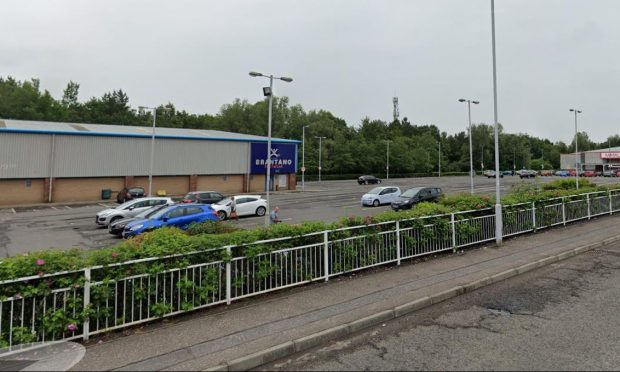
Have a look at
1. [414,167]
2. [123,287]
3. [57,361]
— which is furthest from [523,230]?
[414,167]

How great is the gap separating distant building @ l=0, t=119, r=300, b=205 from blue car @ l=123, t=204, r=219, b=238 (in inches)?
911

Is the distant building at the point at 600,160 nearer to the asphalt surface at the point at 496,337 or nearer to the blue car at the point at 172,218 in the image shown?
the blue car at the point at 172,218

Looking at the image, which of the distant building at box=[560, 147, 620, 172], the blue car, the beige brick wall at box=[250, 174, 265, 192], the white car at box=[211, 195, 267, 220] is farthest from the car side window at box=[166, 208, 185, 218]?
the distant building at box=[560, 147, 620, 172]

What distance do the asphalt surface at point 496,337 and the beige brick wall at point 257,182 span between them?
39975 millimetres

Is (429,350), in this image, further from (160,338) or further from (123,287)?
(123,287)

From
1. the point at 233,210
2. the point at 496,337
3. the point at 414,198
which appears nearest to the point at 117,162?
the point at 233,210

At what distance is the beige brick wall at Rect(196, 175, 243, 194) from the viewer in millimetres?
42844

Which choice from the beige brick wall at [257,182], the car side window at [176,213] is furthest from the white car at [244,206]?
the beige brick wall at [257,182]

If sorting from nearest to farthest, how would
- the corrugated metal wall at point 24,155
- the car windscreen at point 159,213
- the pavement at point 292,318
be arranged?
the pavement at point 292,318
the car windscreen at point 159,213
the corrugated metal wall at point 24,155

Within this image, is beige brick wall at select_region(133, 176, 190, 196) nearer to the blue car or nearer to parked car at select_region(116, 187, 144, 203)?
parked car at select_region(116, 187, 144, 203)

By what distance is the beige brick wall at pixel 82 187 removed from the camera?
115ft

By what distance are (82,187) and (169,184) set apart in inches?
313

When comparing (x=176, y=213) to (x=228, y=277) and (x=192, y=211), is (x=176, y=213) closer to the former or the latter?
(x=192, y=211)

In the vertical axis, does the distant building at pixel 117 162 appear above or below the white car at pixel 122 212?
above
